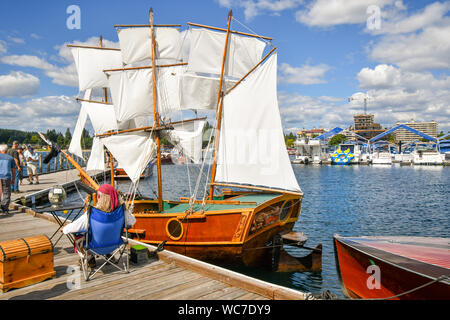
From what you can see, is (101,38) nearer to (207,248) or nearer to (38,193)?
(38,193)

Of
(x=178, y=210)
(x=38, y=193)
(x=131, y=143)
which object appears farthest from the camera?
(x=38, y=193)

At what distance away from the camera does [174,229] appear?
11.7 metres

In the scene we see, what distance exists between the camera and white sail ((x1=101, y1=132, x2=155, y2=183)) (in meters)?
15.6

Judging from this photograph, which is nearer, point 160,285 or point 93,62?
point 160,285

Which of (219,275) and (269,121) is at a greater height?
(269,121)

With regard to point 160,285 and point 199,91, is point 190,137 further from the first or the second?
point 160,285

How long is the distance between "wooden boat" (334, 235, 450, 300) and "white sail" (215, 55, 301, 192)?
18.8 feet

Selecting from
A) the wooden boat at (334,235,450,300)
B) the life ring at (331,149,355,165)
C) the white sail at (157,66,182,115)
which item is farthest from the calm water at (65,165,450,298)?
the life ring at (331,149,355,165)

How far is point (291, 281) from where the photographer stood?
11.4 m

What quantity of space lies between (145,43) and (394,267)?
15.4m

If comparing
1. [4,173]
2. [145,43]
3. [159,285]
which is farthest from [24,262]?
[145,43]

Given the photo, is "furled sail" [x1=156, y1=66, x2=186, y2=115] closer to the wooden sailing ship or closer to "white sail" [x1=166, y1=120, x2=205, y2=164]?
the wooden sailing ship
